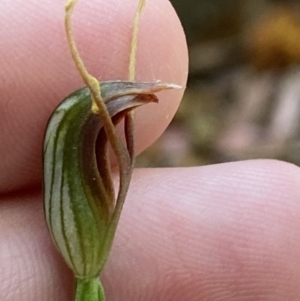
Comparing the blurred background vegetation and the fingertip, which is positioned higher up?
the fingertip

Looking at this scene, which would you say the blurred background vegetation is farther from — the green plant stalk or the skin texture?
the green plant stalk

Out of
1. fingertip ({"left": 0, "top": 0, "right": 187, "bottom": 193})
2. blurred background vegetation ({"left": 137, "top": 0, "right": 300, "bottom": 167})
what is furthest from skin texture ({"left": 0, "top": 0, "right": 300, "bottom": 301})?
blurred background vegetation ({"left": 137, "top": 0, "right": 300, "bottom": 167})

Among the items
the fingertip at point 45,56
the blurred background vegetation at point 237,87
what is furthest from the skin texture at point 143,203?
the blurred background vegetation at point 237,87

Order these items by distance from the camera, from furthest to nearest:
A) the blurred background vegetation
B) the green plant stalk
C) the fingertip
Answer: the blurred background vegetation < the fingertip < the green plant stalk

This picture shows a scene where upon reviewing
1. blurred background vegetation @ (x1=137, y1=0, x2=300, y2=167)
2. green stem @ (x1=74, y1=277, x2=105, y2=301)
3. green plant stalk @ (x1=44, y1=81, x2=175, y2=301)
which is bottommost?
blurred background vegetation @ (x1=137, y1=0, x2=300, y2=167)

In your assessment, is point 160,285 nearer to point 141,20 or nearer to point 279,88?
point 141,20

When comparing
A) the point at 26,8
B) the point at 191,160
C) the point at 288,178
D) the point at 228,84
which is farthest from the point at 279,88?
the point at 26,8

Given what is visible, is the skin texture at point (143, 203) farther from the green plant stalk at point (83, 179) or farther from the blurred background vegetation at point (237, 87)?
the blurred background vegetation at point (237, 87)
